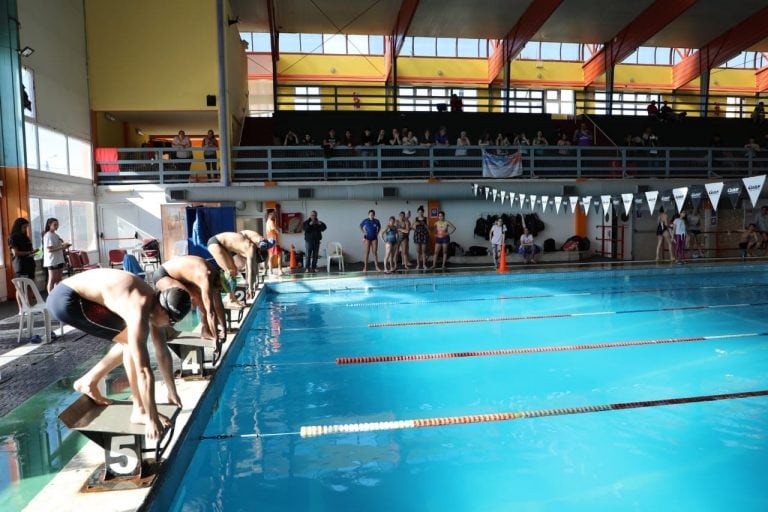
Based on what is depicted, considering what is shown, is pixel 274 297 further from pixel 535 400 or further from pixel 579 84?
pixel 579 84

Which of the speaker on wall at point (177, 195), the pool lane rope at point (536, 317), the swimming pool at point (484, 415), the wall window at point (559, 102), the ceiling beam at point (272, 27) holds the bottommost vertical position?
the swimming pool at point (484, 415)

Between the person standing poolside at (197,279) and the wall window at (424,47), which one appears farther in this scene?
the wall window at (424,47)

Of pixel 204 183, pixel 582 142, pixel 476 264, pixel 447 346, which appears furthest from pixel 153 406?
pixel 582 142

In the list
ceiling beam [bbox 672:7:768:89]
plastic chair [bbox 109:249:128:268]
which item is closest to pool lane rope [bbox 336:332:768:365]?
plastic chair [bbox 109:249:128:268]

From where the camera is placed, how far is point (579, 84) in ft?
78.5

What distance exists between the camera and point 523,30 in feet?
60.8

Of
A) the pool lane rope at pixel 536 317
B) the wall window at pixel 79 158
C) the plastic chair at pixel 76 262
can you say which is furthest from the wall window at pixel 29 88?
the pool lane rope at pixel 536 317

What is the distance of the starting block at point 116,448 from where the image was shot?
3.05 m

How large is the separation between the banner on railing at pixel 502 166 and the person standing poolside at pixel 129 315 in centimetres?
1225

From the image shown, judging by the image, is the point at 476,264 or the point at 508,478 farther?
the point at 476,264

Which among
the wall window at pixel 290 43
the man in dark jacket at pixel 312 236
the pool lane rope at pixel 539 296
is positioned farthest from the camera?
the wall window at pixel 290 43

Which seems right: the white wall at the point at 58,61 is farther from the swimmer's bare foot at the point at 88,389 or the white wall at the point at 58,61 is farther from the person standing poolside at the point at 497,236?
the person standing poolside at the point at 497,236

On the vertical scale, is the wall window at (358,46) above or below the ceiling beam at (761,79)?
above

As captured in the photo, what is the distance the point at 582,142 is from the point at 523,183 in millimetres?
2843
